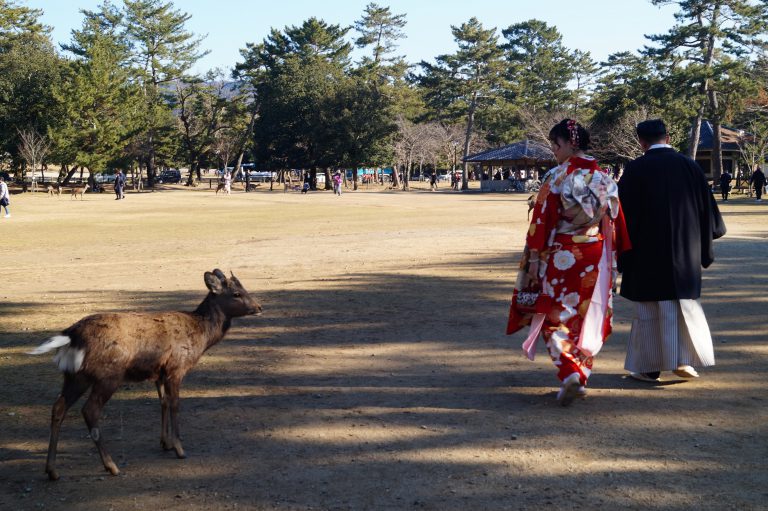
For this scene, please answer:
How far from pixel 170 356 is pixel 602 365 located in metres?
3.85

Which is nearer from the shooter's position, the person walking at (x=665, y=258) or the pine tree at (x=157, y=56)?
the person walking at (x=665, y=258)

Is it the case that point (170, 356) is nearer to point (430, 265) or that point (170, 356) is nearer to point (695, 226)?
point (695, 226)

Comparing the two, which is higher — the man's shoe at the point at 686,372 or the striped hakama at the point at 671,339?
the striped hakama at the point at 671,339

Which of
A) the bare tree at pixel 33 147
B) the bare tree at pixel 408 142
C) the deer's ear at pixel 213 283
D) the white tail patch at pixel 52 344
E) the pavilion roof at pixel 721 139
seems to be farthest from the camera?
the bare tree at pixel 408 142

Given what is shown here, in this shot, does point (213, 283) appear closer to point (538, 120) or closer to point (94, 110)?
point (94, 110)

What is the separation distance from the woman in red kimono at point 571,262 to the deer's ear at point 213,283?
225 centimetres

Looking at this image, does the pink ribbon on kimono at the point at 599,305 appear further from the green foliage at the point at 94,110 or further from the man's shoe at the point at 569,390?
the green foliage at the point at 94,110

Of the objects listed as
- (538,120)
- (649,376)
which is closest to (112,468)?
(649,376)

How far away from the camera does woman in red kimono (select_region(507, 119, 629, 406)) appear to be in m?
5.49

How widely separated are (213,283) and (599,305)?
8.99 feet

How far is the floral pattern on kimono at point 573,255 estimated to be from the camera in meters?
5.49

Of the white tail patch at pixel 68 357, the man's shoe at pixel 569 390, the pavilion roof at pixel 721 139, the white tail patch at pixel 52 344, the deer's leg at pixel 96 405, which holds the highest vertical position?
the pavilion roof at pixel 721 139

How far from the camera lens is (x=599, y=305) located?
5566 millimetres

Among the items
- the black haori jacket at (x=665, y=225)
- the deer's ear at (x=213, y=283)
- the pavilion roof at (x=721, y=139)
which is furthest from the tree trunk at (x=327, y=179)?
the deer's ear at (x=213, y=283)
